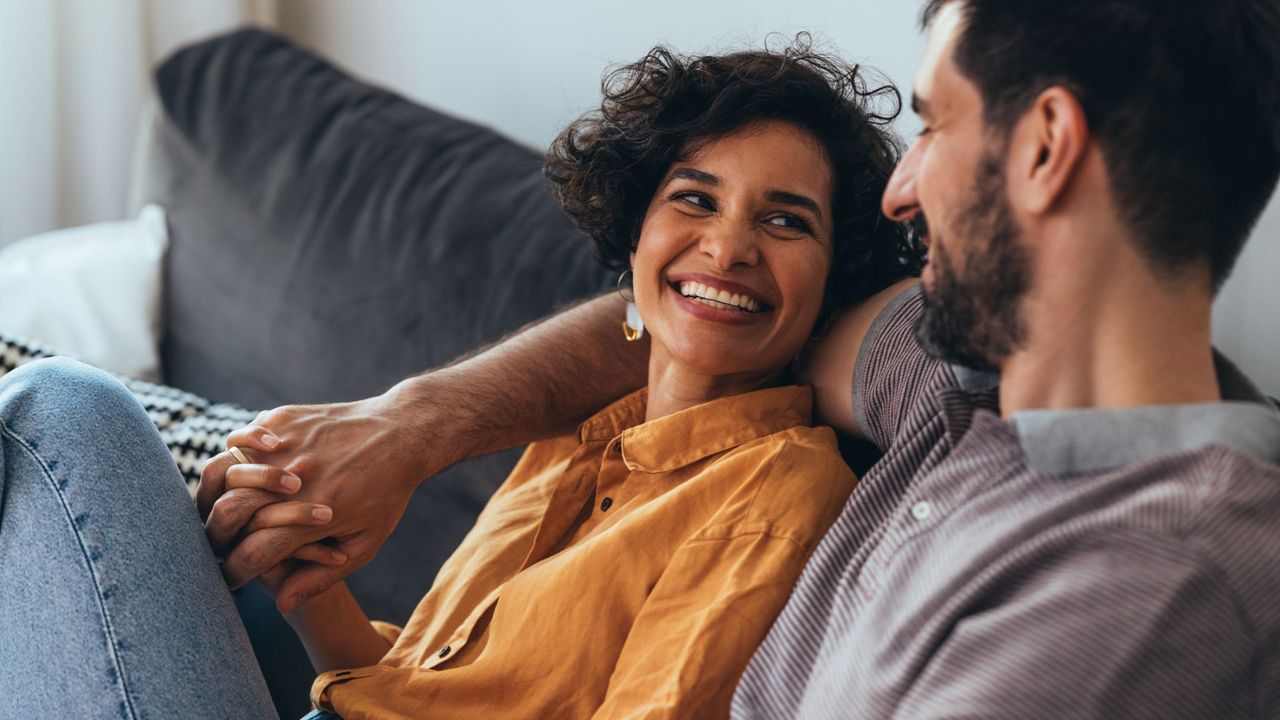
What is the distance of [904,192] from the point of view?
1.08m

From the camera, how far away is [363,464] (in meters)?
1.33

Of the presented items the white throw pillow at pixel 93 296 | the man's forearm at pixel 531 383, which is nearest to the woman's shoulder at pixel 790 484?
the man's forearm at pixel 531 383

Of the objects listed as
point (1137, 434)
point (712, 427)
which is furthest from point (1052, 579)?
point (712, 427)

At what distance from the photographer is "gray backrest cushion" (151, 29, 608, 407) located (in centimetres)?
185

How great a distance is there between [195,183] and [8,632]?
1.27 metres

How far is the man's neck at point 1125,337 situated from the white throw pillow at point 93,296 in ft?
5.83

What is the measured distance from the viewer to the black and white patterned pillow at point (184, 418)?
1.65m

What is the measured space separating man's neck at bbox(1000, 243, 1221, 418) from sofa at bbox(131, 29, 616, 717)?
90 cm

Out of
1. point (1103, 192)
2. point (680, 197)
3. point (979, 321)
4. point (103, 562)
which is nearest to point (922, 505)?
point (979, 321)

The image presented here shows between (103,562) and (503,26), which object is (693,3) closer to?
(503,26)

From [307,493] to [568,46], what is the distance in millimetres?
1286

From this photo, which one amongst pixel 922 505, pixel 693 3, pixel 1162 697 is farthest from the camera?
pixel 693 3

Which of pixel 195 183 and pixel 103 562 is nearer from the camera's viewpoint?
pixel 103 562

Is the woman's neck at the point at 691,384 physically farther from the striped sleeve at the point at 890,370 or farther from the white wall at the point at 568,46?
the white wall at the point at 568,46
